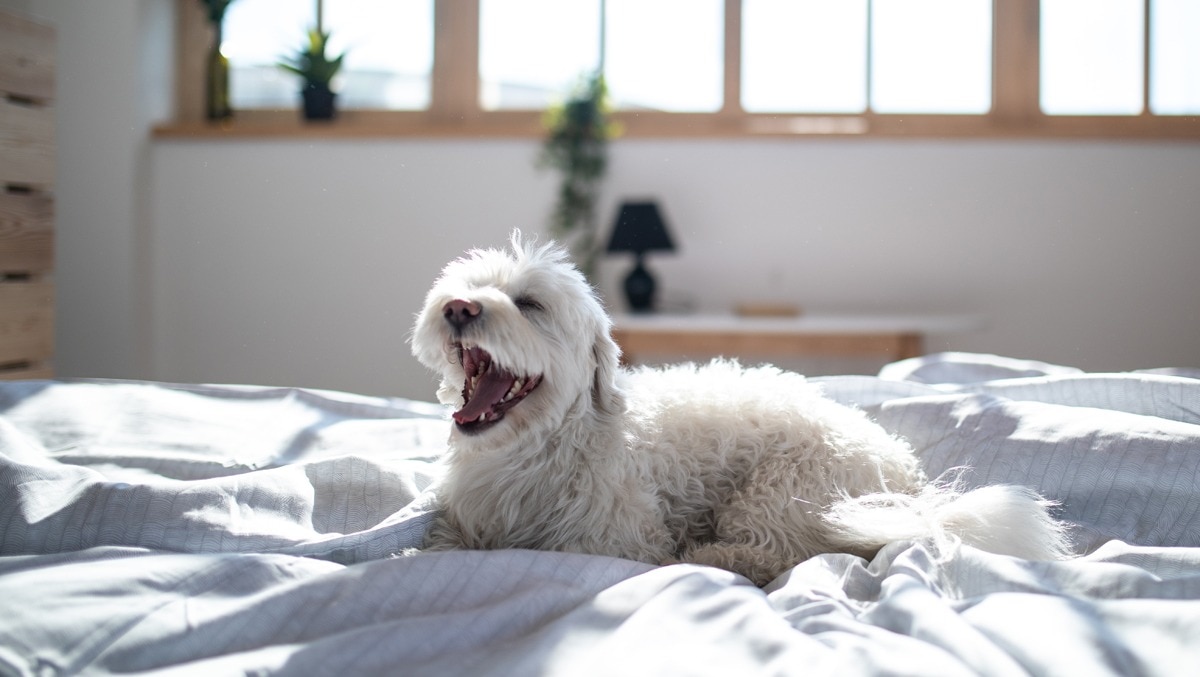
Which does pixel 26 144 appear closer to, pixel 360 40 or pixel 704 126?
pixel 360 40

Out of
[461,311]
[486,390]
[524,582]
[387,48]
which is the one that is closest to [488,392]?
[486,390]

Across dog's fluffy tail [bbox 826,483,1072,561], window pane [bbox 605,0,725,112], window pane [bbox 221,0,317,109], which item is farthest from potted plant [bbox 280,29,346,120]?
dog's fluffy tail [bbox 826,483,1072,561]

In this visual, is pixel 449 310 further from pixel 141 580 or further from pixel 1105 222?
pixel 1105 222

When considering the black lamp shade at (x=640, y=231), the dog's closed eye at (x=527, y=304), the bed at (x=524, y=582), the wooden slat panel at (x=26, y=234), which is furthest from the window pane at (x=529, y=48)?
the dog's closed eye at (x=527, y=304)

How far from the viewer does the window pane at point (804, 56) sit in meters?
3.96

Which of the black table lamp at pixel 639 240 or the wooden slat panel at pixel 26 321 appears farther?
the black table lamp at pixel 639 240

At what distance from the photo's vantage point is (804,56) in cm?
398

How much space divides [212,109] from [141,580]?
3.72 metres

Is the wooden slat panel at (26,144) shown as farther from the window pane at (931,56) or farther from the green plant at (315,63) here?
the window pane at (931,56)

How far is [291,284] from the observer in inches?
160

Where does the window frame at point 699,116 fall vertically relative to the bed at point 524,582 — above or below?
above

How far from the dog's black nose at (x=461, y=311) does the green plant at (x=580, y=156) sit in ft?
8.47

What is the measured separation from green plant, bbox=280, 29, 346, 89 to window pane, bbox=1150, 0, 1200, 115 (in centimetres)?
345

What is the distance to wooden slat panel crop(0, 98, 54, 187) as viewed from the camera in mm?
2838
